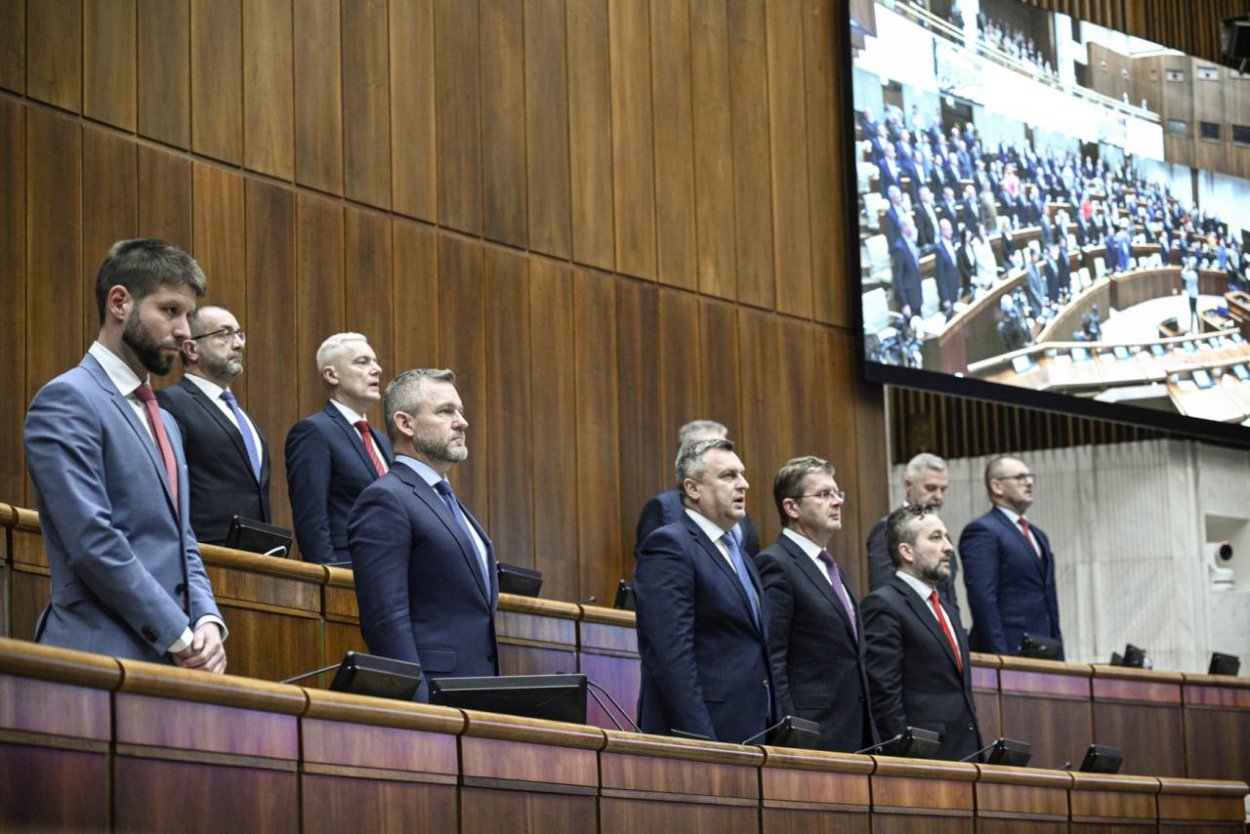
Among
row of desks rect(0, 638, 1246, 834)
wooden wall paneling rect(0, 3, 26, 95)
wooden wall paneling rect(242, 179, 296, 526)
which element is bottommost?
row of desks rect(0, 638, 1246, 834)

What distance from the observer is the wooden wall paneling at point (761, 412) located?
6.73 meters

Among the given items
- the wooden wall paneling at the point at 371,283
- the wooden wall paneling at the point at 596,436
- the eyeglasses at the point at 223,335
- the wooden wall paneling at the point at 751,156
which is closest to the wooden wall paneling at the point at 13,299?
the eyeglasses at the point at 223,335

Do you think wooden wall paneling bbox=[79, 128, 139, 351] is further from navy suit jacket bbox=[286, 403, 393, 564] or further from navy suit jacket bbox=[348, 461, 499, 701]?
navy suit jacket bbox=[348, 461, 499, 701]

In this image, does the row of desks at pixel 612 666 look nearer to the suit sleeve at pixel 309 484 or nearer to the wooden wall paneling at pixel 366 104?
the suit sleeve at pixel 309 484

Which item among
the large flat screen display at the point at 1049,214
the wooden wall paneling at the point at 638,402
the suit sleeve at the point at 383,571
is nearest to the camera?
the suit sleeve at the point at 383,571

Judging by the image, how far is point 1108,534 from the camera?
8.42 metres

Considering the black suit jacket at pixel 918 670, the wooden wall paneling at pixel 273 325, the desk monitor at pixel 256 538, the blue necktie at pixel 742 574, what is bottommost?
the black suit jacket at pixel 918 670

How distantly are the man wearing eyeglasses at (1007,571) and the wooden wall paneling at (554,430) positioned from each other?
1228mm

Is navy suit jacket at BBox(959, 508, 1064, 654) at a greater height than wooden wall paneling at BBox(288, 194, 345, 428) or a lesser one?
lesser

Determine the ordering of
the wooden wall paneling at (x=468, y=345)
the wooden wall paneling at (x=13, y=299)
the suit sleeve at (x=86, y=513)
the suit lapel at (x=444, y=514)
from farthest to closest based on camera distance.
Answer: the wooden wall paneling at (x=468, y=345) → the wooden wall paneling at (x=13, y=299) → the suit lapel at (x=444, y=514) → the suit sleeve at (x=86, y=513)

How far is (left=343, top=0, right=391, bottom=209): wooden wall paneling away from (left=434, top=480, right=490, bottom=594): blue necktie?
7.62 feet

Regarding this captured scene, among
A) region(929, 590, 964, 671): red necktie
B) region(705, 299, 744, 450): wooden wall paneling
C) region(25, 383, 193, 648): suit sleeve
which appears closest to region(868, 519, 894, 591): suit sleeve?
region(929, 590, 964, 671): red necktie

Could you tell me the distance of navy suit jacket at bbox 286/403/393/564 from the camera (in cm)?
429

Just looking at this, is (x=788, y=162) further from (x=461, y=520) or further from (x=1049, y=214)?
(x=461, y=520)
